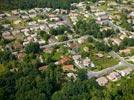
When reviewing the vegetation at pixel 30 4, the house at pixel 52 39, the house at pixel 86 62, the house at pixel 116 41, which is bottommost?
the house at pixel 86 62

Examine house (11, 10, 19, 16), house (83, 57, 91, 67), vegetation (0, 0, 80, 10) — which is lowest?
house (83, 57, 91, 67)

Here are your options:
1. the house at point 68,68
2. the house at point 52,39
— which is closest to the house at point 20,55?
the house at point 52,39

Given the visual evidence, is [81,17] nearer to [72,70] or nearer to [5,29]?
[5,29]

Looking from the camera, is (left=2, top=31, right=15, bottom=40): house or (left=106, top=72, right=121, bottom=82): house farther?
(left=2, top=31, right=15, bottom=40): house

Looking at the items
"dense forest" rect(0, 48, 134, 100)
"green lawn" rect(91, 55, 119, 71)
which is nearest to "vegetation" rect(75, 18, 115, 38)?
"green lawn" rect(91, 55, 119, 71)

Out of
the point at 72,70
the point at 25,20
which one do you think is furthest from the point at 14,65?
the point at 25,20

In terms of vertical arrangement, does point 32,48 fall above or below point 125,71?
above

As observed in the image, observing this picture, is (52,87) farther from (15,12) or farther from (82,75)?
(15,12)

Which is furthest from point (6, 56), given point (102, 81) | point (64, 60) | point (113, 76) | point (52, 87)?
point (113, 76)

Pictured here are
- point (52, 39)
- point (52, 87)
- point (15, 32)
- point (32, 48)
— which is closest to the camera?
point (52, 87)

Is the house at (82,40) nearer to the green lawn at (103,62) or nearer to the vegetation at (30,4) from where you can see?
the green lawn at (103,62)

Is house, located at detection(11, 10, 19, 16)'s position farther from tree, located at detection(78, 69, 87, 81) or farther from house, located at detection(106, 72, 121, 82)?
house, located at detection(106, 72, 121, 82)
